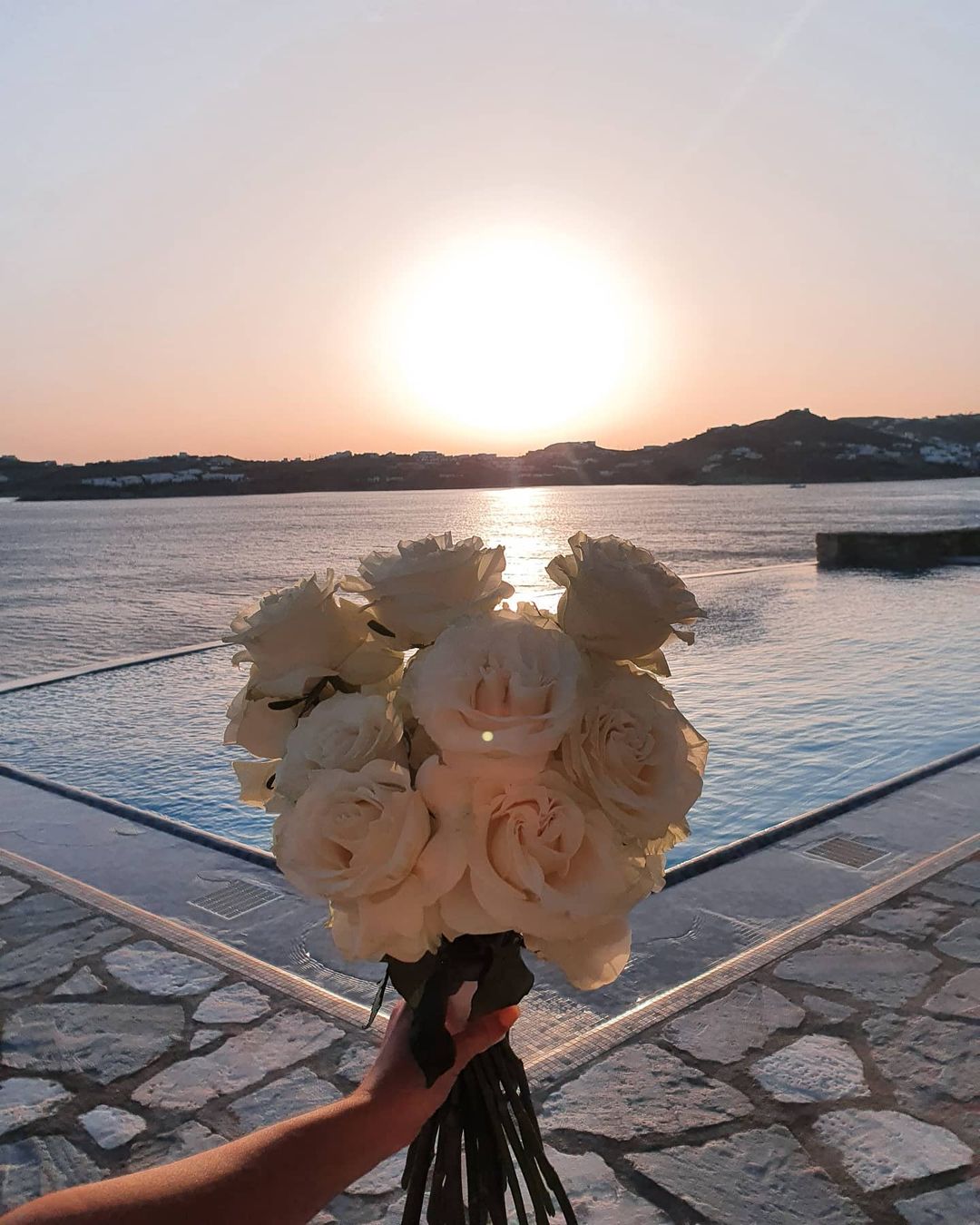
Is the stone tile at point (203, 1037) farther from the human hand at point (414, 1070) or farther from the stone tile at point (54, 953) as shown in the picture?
the human hand at point (414, 1070)

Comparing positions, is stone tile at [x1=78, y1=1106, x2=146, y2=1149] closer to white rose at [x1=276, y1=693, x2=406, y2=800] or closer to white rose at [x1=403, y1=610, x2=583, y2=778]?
white rose at [x1=276, y1=693, x2=406, y2=800]

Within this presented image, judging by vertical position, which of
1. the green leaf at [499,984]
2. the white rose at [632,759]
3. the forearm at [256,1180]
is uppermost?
the white rose at [632,759]

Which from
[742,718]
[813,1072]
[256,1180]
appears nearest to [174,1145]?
[813,1072]

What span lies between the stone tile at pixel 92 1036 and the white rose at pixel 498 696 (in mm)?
2769

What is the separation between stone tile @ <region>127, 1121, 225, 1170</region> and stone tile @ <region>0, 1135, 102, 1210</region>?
0.37ft

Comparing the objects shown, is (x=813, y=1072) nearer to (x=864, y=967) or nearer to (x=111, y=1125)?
(x=864, y=967)

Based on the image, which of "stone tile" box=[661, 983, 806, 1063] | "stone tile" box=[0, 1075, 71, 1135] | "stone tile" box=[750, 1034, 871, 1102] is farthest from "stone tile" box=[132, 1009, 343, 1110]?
"stone tile" box=[750, 1034, 871, 1102]

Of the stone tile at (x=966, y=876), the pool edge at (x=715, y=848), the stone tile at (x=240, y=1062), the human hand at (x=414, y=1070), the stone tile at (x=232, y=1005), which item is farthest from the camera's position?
the pool edge at (x=715, y=848)

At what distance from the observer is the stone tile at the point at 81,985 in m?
3.86

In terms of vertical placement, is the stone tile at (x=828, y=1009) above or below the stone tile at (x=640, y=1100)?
above

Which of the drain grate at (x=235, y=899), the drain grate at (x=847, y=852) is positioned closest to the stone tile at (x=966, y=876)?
the drain grate at (x=847, y=852)

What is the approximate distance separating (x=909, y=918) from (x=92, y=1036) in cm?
309

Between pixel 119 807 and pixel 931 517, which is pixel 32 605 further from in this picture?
pixel 931 517

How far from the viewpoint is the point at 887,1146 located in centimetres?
285
